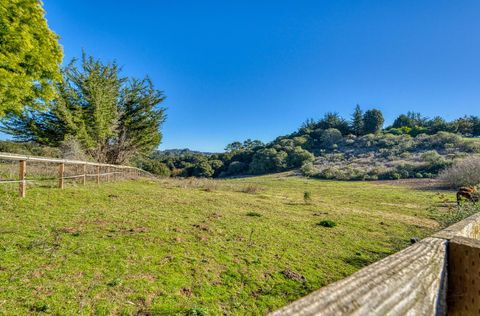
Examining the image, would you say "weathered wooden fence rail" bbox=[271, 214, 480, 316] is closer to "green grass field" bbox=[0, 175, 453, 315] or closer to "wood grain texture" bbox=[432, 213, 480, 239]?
"wood grain texture" bbox=[432, 213, 480, 239]

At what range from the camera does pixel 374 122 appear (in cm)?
6300

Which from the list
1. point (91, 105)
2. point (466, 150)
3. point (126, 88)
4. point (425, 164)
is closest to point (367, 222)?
point (91, 105)

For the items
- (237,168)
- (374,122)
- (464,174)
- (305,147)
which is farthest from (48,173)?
(374,122)

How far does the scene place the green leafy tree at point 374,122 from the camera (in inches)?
2480

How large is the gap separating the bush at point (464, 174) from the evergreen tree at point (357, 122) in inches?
1856

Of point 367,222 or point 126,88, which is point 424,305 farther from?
point 126,88

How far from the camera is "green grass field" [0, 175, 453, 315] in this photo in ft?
9.73

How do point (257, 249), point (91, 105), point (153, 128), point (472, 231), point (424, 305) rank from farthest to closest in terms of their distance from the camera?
point (153, 128) → point (91, 105) → point (257, 249) → point (472, 231) → point (424, 305)

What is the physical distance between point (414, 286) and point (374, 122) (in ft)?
237

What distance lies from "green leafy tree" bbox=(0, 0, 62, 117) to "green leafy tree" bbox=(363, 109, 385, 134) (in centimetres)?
6796

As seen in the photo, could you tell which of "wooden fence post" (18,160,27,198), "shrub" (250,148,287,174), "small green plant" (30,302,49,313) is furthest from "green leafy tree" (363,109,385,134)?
"small green plant" (30,302,49,313)

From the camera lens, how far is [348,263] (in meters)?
4.94

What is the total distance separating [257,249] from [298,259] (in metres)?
0.86

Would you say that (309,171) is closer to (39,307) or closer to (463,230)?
(39,307)
